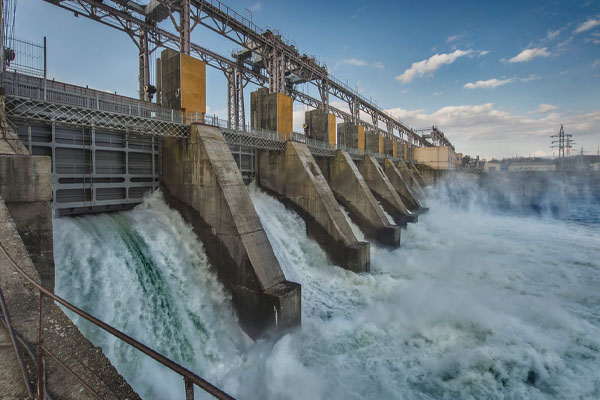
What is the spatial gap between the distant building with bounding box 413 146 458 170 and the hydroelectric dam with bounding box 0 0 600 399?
115 ft

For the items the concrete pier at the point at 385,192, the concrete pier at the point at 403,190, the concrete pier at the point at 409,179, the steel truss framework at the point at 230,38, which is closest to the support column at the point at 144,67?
Answer: the steel truss framework at the point at 230,38

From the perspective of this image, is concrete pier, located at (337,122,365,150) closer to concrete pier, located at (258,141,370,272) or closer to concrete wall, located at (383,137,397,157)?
concrete wall, located at (383,137,397,157)

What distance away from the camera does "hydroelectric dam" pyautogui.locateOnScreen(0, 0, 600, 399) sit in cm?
515

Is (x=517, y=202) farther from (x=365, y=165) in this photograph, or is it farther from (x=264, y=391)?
(x=264, y=391)

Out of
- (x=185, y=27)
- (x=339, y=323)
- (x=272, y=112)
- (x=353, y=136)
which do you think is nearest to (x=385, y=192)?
(x=353, y=136)

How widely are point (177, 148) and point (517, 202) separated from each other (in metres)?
47.7

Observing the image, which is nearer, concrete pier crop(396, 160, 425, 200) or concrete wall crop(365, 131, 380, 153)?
concrete pier crop(396, 160, 425, 200)

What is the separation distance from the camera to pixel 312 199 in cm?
1391

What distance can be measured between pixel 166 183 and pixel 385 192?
16306mm

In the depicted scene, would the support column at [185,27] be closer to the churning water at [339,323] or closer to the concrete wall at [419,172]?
the churning water at [339,323]

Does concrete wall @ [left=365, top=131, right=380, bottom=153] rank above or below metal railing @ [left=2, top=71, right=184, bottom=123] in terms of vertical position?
above

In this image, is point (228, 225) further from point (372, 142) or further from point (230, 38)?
point (372, 142)

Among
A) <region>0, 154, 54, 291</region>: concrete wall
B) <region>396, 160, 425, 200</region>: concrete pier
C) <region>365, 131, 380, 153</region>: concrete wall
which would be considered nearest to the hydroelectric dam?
<region>0, 154, 54, 291</region>: concrete wall

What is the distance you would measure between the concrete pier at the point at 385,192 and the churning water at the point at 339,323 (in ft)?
30.4
